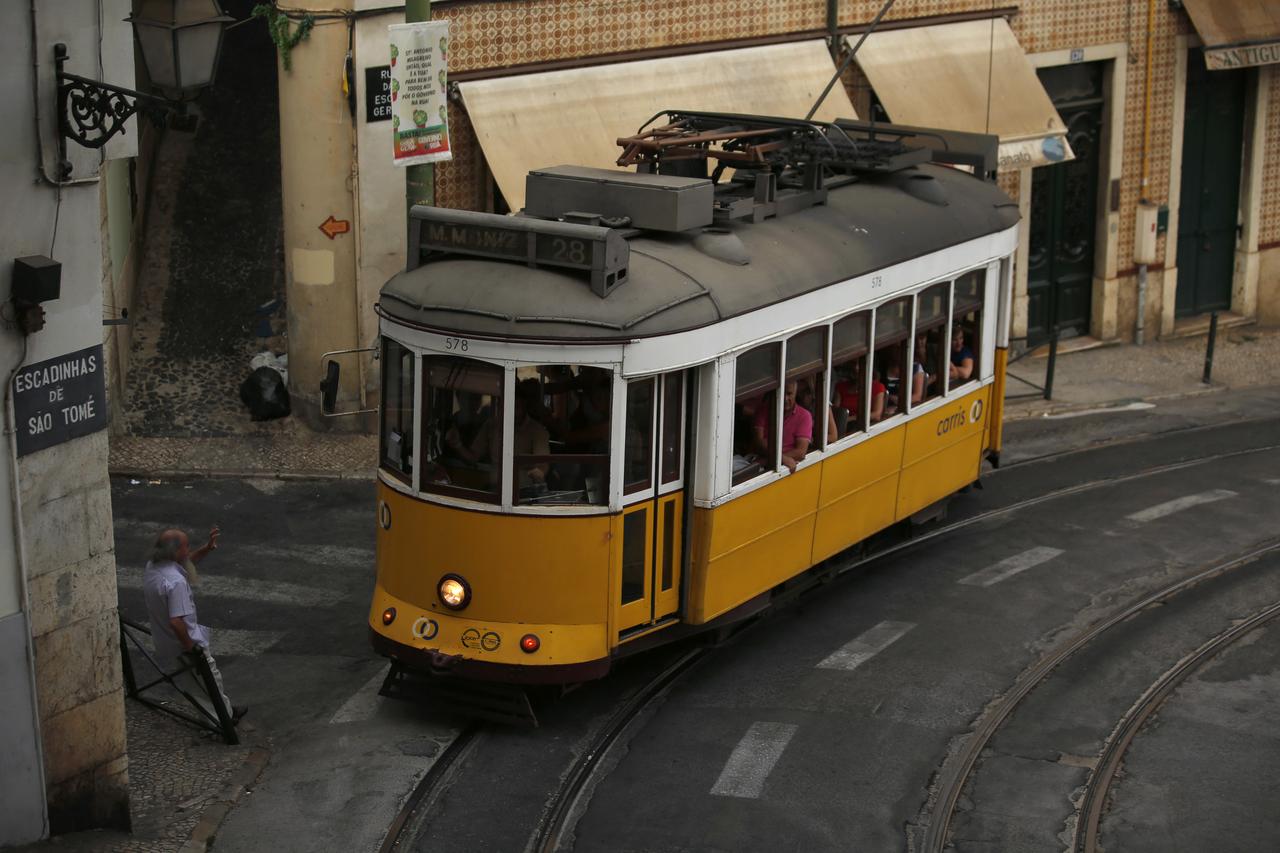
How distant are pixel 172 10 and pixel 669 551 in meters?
4.11

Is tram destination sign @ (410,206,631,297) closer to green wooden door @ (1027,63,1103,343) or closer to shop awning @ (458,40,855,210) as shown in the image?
shop awning @ (458,40,855,210)

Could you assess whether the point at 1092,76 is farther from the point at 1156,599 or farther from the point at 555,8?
the point at 1156,599

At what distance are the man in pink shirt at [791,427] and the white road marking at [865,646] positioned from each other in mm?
1250

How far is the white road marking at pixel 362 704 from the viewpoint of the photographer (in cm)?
1084

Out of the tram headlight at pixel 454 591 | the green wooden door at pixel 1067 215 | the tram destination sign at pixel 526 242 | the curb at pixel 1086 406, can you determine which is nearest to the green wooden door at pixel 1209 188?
the green wooden door at pixel 1067 215

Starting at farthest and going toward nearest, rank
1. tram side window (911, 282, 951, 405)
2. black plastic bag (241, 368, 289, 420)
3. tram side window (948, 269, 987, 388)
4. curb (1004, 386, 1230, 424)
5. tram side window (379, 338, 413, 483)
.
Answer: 1. curb (1004, 386, 1230, 424)
2. black plastic bag (241, 368, 289, 420)
3. tram side window (948, 269, 987, 388)
4. tram side window (911, 282, 951, 405)
5. tram side window (379, 338, 413, 483)

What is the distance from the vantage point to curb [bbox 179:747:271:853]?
366 inches

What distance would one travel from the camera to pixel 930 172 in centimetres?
1409

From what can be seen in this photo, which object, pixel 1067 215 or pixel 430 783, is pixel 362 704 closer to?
pixel 430 783

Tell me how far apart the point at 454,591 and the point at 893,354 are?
3857 millimetres

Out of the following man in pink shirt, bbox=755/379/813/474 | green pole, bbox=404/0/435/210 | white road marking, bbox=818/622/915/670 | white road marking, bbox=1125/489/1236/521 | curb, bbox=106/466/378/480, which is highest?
green pole, bbox=404/0/435/210

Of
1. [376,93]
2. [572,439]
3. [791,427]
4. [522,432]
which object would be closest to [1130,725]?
[791,427]

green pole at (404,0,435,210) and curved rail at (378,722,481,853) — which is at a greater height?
green pole at (404,0,435,210)

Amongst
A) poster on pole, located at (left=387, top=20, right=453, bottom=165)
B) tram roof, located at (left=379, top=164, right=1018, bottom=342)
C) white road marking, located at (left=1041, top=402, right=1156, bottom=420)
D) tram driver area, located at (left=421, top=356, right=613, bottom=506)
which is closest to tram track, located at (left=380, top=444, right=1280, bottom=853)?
tram driver area, located at (left=421, top=356, right=613, bottom=506)
